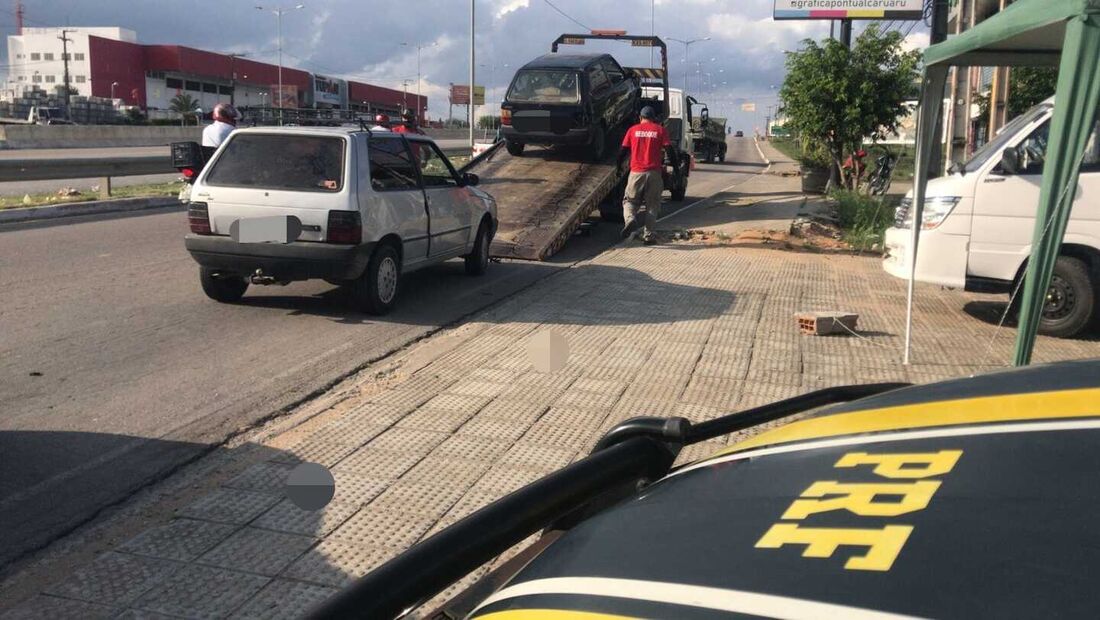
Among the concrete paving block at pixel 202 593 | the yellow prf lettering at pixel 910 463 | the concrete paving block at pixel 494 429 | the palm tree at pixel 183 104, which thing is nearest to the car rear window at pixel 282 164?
the concrete paving block at pixel 494 429

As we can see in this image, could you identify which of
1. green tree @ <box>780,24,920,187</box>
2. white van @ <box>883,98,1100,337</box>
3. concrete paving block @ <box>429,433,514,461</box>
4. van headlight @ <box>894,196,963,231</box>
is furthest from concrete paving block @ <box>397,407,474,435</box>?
green tree @ <box>780,24,920,187</box>

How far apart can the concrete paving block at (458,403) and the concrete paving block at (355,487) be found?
3.80 ft

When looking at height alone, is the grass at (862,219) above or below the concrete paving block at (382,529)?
above

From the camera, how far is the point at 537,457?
5270 mm

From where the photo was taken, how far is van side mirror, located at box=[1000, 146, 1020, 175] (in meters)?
8.55

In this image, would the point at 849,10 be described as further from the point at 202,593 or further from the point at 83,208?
the point at 202,593

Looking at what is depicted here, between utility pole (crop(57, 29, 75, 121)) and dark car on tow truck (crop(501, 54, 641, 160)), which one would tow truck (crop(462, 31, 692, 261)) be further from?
utility pole (crop(57, 29, 75, 121))

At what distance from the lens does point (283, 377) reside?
6867 mm

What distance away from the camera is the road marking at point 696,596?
1267 mm

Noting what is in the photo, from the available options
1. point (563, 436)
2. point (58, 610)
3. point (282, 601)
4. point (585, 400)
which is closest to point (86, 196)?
point (585, 400)

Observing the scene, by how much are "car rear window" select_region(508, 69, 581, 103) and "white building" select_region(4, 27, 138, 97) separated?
72.1 m

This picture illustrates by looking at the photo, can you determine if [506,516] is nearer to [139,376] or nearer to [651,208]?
[139,376]

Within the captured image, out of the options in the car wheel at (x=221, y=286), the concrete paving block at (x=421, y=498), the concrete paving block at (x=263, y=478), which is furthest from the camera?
the car wheel at (x=221, y=286)

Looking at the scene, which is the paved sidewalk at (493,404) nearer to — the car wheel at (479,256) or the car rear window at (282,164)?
the car wheel at (479,256)
